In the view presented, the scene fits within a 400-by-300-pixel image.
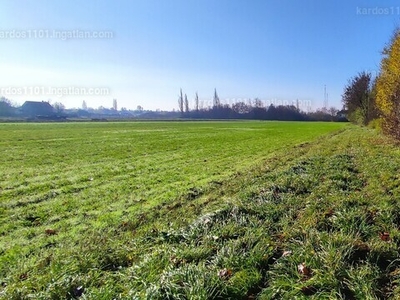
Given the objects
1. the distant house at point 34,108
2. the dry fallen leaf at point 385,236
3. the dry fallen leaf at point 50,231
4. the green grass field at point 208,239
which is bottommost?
the dry fallen leaf at point 50,231

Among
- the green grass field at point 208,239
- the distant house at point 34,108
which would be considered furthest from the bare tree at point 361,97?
the distant house at point 34,108

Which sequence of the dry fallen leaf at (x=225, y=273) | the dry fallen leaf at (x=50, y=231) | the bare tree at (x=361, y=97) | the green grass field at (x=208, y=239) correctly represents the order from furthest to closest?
the bare tree at (x=361, y=97) → the dry fallen leaf at (x=50, y=231) → the dry fallen leaf at (x=225, y=273) → the green grass field at (x=208, y=239)

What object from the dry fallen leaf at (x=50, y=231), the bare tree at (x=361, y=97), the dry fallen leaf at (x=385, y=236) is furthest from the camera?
the bare tree at (x=361, y=97)

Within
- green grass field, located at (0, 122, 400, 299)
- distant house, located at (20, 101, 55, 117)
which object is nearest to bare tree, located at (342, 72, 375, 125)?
green grass field, located at (0, 122, 400, 299)

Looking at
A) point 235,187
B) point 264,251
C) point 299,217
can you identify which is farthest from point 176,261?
point 235,187

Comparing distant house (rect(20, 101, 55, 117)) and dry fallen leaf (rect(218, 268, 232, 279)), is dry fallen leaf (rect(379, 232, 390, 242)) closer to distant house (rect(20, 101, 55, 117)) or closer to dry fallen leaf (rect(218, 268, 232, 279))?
dry fallen leaf (rect(218, 268, 232, 279))

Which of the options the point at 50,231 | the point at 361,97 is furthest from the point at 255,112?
the point at 50,231

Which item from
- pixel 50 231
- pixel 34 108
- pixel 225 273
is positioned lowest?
pixel 50 231

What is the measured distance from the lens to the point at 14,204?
7855 millimetres

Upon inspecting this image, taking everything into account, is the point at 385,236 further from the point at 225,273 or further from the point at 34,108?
the point at 34,108

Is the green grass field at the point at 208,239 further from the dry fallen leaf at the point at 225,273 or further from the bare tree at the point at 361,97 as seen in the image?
the bare tree at the point at 361,97

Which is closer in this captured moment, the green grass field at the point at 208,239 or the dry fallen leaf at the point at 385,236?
the green grass field at the point at 208,239

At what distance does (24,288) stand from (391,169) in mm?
9890

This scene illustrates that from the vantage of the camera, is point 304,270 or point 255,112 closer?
point 304,270
